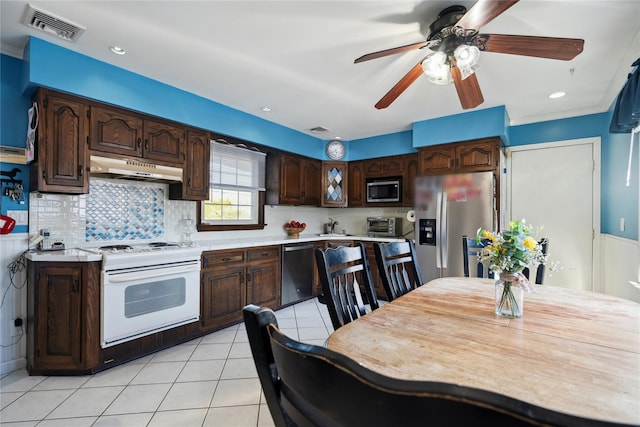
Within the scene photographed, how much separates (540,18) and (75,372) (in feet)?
13.5

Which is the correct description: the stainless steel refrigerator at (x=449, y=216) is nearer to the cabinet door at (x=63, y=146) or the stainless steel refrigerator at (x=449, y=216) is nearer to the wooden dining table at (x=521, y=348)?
the wooden dining table at (x=521, y=348)

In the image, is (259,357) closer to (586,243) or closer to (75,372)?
(75,372)

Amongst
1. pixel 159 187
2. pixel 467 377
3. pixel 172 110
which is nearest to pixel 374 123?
pixel 172 110

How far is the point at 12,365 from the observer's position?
2.30 m

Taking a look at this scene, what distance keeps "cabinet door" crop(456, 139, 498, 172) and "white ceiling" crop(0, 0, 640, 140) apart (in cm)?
46

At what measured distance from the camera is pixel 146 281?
8.25ft

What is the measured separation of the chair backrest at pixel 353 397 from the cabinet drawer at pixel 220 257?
2683 mm

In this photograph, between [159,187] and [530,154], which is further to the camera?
[530,154]

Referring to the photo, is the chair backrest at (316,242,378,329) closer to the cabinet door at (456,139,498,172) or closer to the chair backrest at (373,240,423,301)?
the chair backrest at (373,240,423,301)

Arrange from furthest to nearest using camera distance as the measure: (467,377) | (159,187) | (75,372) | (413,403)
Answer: (159,187) < (75,372) < (467,377) < (413,403)

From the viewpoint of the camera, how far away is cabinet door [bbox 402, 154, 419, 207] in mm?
4258

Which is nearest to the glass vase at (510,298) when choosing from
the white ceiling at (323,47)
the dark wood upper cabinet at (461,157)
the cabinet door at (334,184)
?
the white ceiling at (323,47)

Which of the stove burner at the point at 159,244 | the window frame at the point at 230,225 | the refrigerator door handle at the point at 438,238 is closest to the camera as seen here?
the stove burner at the point at 159,244

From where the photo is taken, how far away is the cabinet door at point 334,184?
16.0ft
